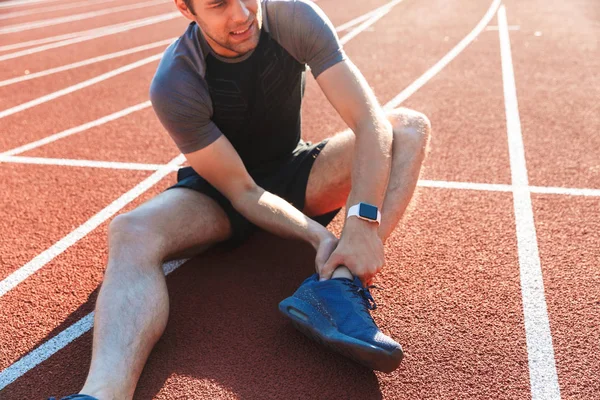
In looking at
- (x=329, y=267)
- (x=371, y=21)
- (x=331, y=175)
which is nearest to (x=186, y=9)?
(x=331, y=175)

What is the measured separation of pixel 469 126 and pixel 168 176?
7.27 ft

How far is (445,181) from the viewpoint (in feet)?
12.7

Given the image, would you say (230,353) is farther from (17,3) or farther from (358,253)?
(17,3)

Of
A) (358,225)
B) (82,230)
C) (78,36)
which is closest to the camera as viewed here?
(358,225)

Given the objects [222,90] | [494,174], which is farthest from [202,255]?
[494,174]

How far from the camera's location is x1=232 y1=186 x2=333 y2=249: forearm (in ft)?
8.81

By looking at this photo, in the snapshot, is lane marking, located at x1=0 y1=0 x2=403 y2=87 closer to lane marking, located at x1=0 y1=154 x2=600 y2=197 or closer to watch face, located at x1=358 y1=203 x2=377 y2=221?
lane marking, located at x1=0 y1=154 x2=600 y2=197

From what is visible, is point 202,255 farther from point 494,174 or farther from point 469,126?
point 469,126

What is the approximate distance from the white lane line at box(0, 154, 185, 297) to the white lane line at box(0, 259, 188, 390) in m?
0.52

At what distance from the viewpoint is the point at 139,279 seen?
97.0 inches

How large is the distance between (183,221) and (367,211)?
82 centimetres

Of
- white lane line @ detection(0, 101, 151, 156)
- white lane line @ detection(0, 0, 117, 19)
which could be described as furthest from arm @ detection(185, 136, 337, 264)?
white lane line @ detection(0, 0, 117, 19)

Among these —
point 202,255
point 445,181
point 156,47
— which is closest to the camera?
point 202,255

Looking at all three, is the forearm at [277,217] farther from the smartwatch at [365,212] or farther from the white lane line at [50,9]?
the white lane line at [50,9]
